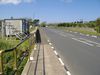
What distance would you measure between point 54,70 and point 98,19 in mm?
52272

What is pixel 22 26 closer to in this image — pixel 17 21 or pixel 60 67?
pixel 17 21

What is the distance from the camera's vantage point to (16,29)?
48.3m

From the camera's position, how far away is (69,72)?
39.1ft

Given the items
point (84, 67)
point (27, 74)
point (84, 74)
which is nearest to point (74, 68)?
point (84, 67)

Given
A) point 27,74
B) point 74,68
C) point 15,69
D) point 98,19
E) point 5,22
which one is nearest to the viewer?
point 15,69

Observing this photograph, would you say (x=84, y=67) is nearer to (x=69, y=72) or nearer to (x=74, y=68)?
(x=74, y=68)

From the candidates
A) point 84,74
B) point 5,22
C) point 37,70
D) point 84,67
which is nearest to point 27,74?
point 37,70

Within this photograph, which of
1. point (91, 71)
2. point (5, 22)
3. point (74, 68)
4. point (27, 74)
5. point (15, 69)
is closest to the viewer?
point (15, 69)

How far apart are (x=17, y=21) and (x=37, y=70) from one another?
35.5 metres

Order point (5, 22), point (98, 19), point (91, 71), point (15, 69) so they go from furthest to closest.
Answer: point (98, 19)
point (5, 22)
point (91, 71)
point (15, 69)

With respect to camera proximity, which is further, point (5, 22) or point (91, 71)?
point (5, 22)

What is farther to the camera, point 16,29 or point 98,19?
point 98,19

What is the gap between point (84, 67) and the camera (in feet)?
44.0

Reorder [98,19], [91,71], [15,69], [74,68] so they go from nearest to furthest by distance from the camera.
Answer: [15,69]
[91,71]
[74,68]
[98,19]
